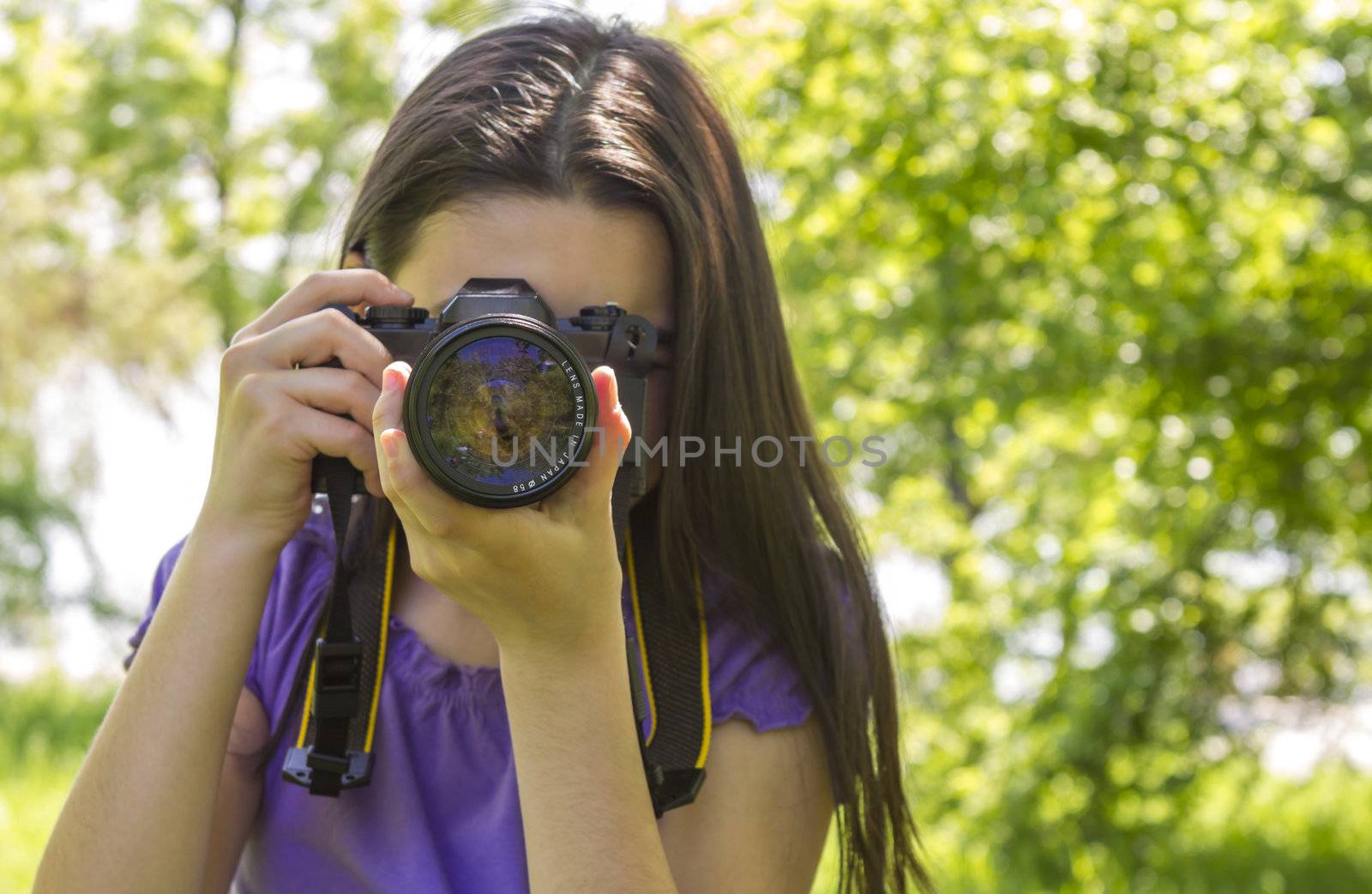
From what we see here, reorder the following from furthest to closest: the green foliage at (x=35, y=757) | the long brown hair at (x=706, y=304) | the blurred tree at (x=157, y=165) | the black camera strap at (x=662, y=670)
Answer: the blurred tree at (x=157, y=165)
the green foliage at (x=35, y=757)
the long brown hair at (x=706, y=304)
the black camera strap at (x=662, y=670)

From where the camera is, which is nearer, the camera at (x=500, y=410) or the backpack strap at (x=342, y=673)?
the camera at (x=500, y=410)

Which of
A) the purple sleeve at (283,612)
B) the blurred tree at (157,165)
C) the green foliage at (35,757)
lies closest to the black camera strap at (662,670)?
the purple sleeve at (283,612)

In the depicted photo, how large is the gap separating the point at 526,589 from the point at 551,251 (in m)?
0.38

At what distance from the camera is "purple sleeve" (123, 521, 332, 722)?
146 cm

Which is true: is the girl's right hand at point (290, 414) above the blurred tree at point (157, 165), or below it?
below

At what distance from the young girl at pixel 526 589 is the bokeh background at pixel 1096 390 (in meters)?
0.68

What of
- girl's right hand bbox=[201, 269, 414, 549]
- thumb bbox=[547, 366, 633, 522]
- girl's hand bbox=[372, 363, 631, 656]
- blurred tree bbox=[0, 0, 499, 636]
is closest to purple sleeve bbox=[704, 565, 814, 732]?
girl's hand bbox=[372, 363, 631, 656]

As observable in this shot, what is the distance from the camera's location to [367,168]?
1.60m

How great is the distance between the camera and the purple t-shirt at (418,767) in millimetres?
1317

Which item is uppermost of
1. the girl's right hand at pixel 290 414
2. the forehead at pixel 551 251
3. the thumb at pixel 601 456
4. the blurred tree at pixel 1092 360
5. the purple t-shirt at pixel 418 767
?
the blurred tree at pixel 1092 360

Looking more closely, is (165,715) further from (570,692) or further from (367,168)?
(367,168)

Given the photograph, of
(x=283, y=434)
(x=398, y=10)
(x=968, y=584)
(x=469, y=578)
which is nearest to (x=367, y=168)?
(x=283, y=434)

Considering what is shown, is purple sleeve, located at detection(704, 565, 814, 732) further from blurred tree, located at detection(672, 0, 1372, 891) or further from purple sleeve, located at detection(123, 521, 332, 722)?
blurred tree, located at detection(672, 0, 1372, 891)

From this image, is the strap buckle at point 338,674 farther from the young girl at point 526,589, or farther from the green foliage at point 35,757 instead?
the green foliage at point 35,757
